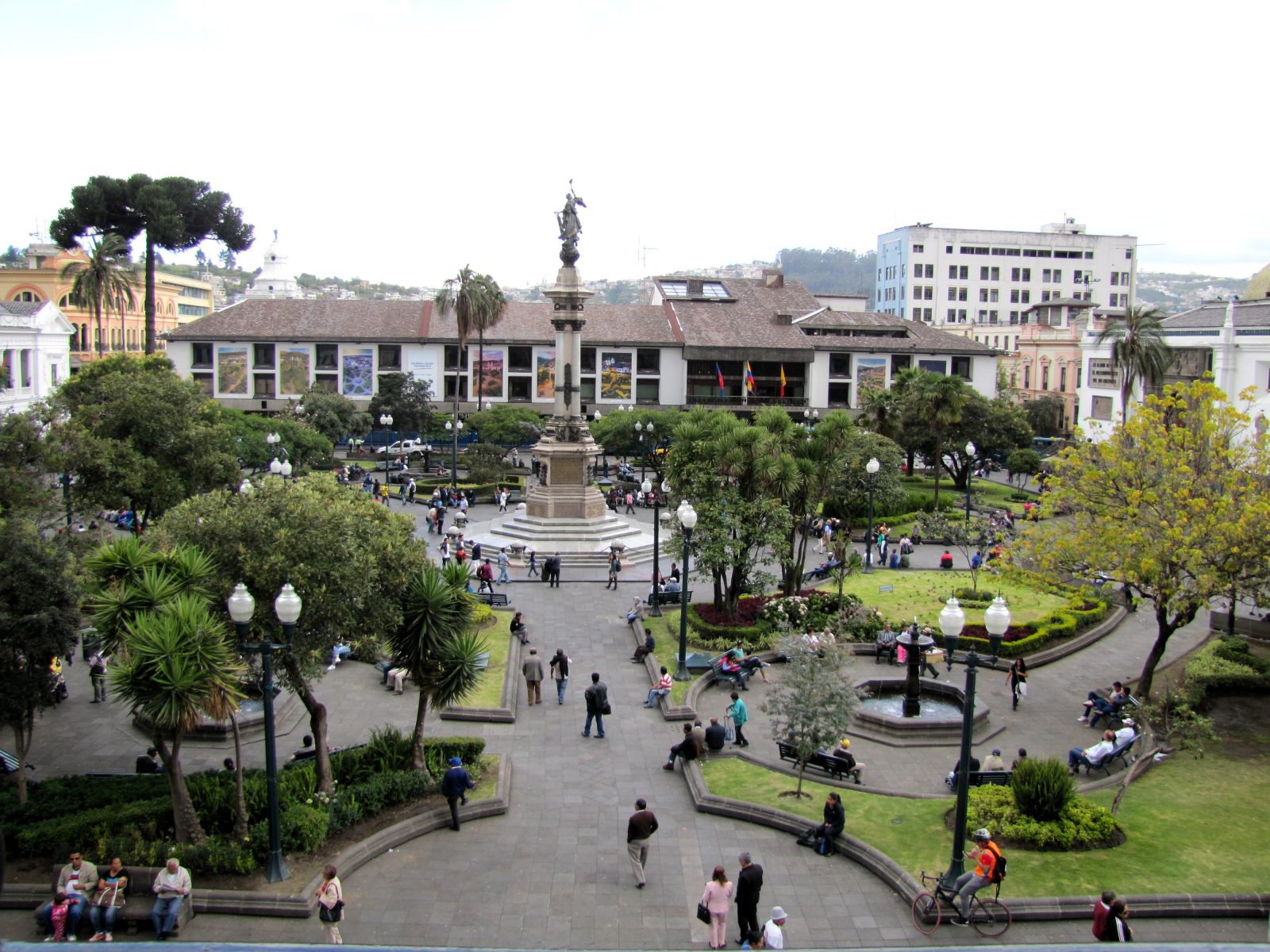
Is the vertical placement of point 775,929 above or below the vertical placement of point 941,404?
below

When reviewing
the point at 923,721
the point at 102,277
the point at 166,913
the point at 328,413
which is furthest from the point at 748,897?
the point at 102,277

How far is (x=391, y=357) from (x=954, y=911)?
61348 mm

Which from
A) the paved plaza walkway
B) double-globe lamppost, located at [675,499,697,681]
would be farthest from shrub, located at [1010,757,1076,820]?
double-globe lamppost, located at [675,499,697,681]

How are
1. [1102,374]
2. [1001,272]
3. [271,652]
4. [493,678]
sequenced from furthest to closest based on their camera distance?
1. [1001,272]
2. [1102,374]
3. [493,678]
4. [271,652]

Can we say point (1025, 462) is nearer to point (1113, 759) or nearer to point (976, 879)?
point (1113, 759)

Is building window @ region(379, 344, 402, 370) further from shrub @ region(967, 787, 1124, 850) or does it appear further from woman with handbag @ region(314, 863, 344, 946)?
woman with handbag @ region(314, 863, 344, 946)

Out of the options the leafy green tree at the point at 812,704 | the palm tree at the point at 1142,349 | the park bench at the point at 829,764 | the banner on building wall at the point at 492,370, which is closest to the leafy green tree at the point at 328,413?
the banner on building wall at the point at 492,370

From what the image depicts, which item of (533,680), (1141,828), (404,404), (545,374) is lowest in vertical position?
(1141,828)

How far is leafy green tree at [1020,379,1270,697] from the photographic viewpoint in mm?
18688

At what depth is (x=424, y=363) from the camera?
227ft

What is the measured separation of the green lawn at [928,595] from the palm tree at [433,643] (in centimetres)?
1468

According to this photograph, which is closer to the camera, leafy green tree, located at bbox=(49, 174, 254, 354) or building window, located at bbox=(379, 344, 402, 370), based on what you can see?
leafy green tree, located at bbox=(49, 174, 254, 354)

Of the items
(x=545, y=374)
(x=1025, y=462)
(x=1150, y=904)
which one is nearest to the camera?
(x=1150, y=904)

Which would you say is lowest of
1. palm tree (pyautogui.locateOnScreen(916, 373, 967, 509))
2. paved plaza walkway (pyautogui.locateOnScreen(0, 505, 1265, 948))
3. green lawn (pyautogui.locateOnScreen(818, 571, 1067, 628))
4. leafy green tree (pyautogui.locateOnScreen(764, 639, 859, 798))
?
paved plaza walkway (pyautogui.locateOnScreen(0, 505, 1265, 948))
